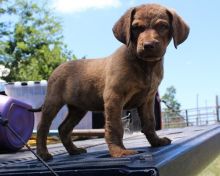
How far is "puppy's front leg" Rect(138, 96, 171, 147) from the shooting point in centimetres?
340

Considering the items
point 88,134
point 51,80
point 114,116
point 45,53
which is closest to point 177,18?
point 114,116

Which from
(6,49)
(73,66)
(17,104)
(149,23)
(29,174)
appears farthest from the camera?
(6,49)

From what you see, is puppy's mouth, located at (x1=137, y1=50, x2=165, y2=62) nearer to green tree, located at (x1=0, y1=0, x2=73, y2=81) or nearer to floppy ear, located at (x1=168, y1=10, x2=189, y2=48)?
floppy ear, located at (x1=168, y1=10, x2=189, y2=48)

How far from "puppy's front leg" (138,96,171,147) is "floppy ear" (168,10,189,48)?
48 cm

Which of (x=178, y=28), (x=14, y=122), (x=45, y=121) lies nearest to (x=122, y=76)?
(x=178, y=28)

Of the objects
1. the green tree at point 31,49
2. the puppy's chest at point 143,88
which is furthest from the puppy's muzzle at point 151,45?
the green tree at point 31,49

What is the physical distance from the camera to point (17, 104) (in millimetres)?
4820

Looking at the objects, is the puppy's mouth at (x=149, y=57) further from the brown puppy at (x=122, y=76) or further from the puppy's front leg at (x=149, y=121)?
the puppy's front leg at (x=149, y=121)

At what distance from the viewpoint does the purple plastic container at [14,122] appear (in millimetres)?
4715

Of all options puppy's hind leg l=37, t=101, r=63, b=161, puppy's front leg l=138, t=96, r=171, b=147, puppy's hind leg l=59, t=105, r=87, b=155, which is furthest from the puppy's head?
puppy's hind leg l=59, t=105, r=87, b=155

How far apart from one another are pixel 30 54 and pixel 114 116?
27.0 meters

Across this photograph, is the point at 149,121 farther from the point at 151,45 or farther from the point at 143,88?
the point at 151,45

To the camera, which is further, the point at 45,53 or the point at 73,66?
the point at 45,53

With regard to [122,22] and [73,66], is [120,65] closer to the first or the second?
[122,22]
